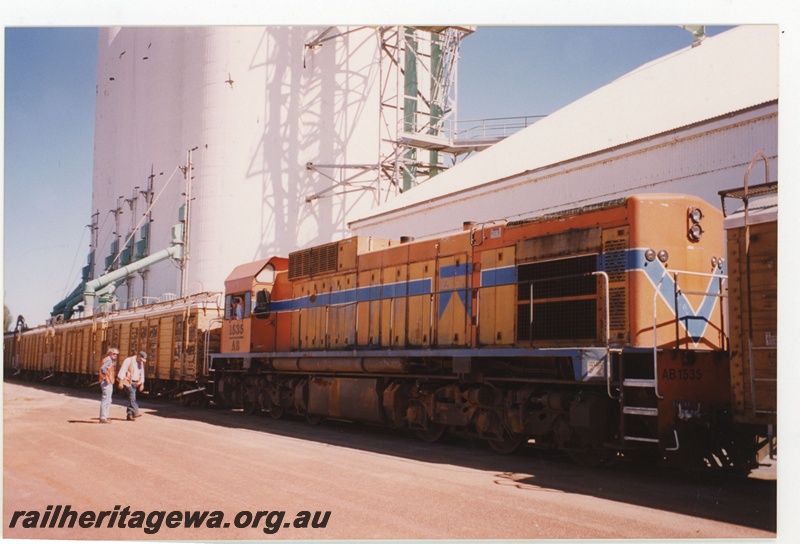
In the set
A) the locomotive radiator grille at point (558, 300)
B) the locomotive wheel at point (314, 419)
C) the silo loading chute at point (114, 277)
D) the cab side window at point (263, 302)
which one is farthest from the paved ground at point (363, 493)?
the silo loading chute at point (114, 277)

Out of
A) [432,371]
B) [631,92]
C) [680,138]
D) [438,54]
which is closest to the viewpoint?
[432,371]

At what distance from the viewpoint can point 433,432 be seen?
12.1m

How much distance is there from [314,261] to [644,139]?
7346mm

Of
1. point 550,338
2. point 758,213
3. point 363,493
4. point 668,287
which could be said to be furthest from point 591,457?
point 758,213

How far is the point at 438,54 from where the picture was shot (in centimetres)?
2309

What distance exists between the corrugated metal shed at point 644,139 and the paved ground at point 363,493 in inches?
207

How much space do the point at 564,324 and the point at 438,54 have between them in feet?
50.8

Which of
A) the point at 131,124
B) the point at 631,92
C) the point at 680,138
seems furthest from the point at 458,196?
the point at 131,124

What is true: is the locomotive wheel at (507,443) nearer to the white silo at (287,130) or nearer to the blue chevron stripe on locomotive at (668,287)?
the blue chevron stripe on locomotive at (668,287)

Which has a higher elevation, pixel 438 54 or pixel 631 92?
pixel 438 54

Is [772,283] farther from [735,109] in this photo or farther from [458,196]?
[458,196]

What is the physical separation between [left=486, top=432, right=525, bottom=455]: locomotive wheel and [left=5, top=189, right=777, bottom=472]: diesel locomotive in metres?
0.03

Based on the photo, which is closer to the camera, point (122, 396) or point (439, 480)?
point (439, 480)

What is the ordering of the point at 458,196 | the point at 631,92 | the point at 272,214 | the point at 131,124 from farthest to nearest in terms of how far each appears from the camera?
1. the point at 131,124
2. the point at 272,214
3. the point at 458,196
4. the point at 631,92
